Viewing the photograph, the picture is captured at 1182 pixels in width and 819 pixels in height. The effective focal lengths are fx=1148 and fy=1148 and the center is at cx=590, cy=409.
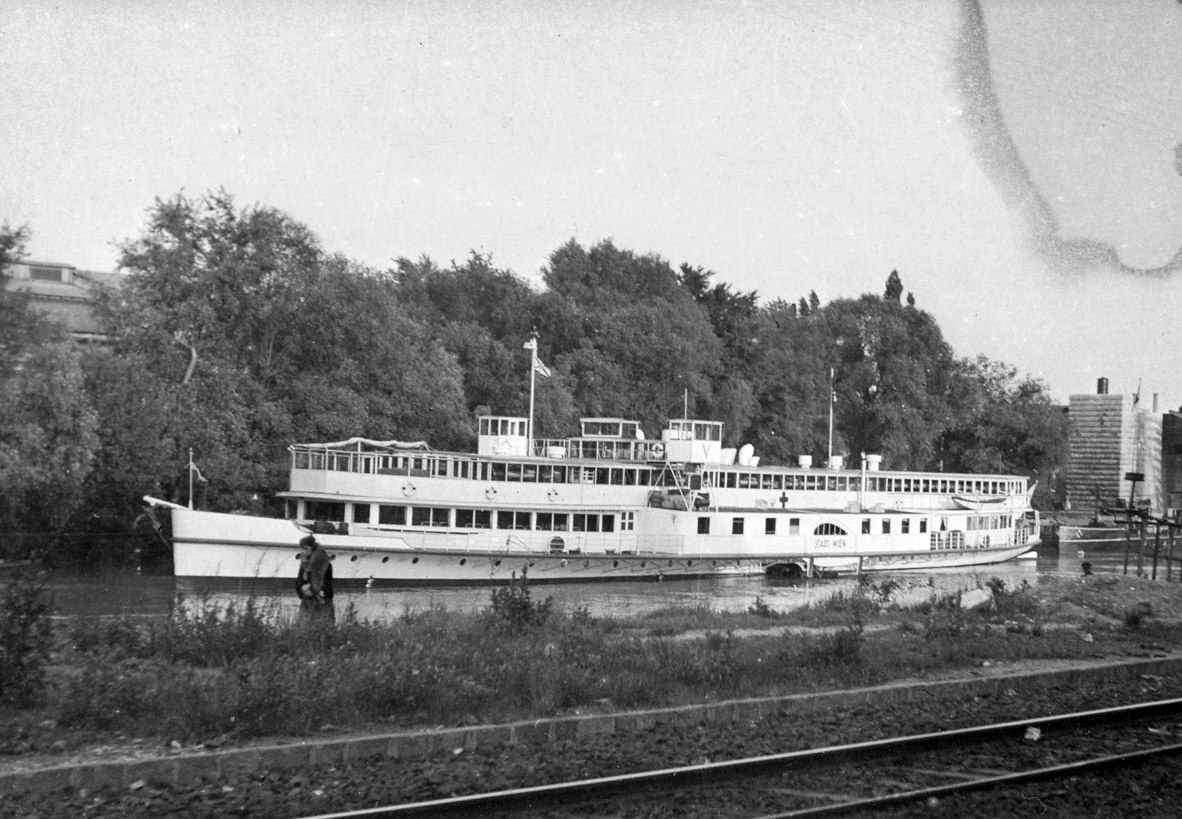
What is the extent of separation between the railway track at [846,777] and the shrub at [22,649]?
524 cm

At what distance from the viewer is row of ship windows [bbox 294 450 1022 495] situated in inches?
1379

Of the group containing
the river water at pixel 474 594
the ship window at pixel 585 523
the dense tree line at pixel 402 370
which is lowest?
the river water at pixel 474 594

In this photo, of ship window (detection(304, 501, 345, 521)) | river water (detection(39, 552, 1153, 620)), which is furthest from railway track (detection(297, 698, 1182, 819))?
ship window (detection(304, 501, 345, 521))

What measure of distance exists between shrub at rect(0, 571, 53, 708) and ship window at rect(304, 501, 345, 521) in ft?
73.2

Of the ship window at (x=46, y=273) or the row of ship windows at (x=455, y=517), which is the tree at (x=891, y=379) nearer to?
the row of ship windows at (x=455, y=517)

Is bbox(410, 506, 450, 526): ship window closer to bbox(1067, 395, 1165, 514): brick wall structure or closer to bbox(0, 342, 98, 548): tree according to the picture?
bbox(0, 342, 98, 548): tree

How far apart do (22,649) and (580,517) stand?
2718cm

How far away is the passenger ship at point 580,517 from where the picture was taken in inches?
1335

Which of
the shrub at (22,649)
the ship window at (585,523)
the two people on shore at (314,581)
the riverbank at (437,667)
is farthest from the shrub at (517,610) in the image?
the ship window at (585,523)

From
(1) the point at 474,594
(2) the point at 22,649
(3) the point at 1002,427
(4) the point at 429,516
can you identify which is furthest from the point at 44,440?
(3) the point at 1002,427

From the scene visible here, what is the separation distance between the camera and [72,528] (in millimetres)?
33594

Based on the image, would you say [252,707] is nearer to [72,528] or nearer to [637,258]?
[72,528]

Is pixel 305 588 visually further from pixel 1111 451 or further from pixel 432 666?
pixel 1111 451

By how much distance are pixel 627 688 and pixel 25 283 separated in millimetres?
22681
